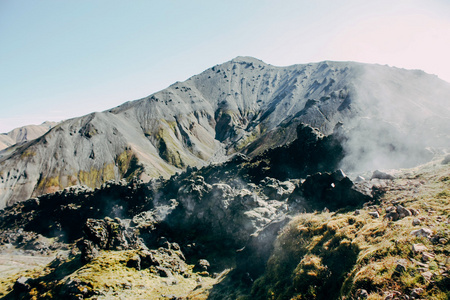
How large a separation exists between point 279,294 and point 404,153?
4799cm

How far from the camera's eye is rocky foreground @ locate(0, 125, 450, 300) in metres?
11.6

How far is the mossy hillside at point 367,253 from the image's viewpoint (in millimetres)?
10102

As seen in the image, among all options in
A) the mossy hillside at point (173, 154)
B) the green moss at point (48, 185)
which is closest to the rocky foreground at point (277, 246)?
the green moss at point (48, 185)

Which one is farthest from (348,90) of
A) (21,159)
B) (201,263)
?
(21,159)

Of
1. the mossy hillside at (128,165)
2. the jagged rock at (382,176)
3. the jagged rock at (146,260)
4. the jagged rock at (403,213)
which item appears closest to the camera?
the jagged rock at (403,213)

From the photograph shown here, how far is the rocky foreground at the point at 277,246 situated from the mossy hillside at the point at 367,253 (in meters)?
0.06

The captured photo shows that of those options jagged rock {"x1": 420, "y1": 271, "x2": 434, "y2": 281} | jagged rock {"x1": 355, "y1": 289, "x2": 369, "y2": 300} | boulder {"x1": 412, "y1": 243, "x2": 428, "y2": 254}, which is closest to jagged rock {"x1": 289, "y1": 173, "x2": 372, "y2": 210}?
boulder {"x1": 412, "y1": 243, "x2": 428, "y2": 254}

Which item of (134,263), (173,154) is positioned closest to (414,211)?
(134,263)

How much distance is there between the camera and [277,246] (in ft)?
71.8

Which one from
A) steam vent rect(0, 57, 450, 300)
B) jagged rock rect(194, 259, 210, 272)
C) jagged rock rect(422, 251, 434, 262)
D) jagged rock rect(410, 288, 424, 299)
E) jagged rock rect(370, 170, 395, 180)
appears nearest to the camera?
jagged rock rect(410, 288, 424, 299)

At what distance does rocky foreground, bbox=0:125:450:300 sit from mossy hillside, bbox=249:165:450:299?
0.21ft

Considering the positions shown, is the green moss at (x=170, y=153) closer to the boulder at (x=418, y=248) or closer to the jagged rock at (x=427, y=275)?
the boulder at (x=418, y=248)

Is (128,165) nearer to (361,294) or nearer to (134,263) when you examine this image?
(134,263)

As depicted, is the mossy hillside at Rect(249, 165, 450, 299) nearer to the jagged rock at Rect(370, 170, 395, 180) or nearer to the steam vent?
the steam vent
